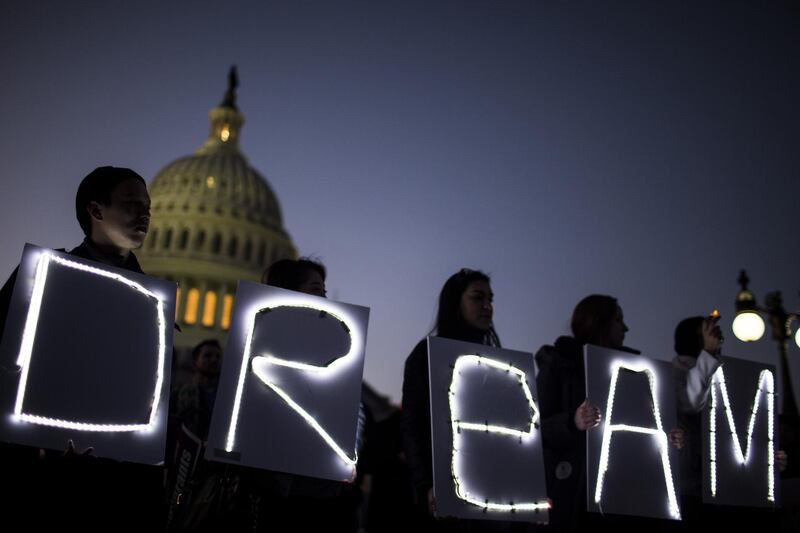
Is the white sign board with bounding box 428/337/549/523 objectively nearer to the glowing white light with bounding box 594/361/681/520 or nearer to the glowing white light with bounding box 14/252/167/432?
the glowing white light with bounding box 594/361/681/520

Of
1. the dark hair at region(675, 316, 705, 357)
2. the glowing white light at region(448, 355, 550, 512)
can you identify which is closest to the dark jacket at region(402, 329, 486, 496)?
the glowing white light at region(448, 355, 550, 512)

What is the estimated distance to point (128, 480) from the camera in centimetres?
319

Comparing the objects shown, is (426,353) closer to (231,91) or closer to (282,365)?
(282,365)

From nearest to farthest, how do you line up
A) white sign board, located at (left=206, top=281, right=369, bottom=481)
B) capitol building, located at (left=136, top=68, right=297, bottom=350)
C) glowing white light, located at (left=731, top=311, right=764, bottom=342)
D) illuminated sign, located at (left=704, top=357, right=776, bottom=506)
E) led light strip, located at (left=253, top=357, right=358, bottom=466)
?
white sign board, located at (left=206, top=281, right=369, bottom=481) → led light strip, located at (left=253, top=357, right=358, bottom=466) → illuminated sign, located at (left=704, top=357, right=776, bottom=506) → glowing white light, located at (left=731, top=311, right=764, bottom=342) → capitol building, located at (left=136, top=68, right=297, bottom=350)

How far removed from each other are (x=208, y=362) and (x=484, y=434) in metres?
3.15

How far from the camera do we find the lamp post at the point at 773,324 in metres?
8.62

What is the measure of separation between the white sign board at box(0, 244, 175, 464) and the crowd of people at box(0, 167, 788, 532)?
3.7 inches

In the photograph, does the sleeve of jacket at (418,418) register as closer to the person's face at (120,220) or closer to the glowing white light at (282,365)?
the glowing white light at (282,365)

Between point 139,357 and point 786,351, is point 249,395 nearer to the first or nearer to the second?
point 139,357

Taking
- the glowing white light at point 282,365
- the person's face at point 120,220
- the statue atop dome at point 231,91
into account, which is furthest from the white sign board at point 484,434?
the statue atop dome at point 231,91

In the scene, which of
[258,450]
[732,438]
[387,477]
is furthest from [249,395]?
[387,477]

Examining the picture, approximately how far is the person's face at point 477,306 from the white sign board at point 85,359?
1.99 meters

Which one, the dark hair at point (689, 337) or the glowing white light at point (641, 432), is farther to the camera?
the dark hair at point (689, 337)

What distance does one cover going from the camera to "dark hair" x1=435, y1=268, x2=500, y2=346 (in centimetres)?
490
